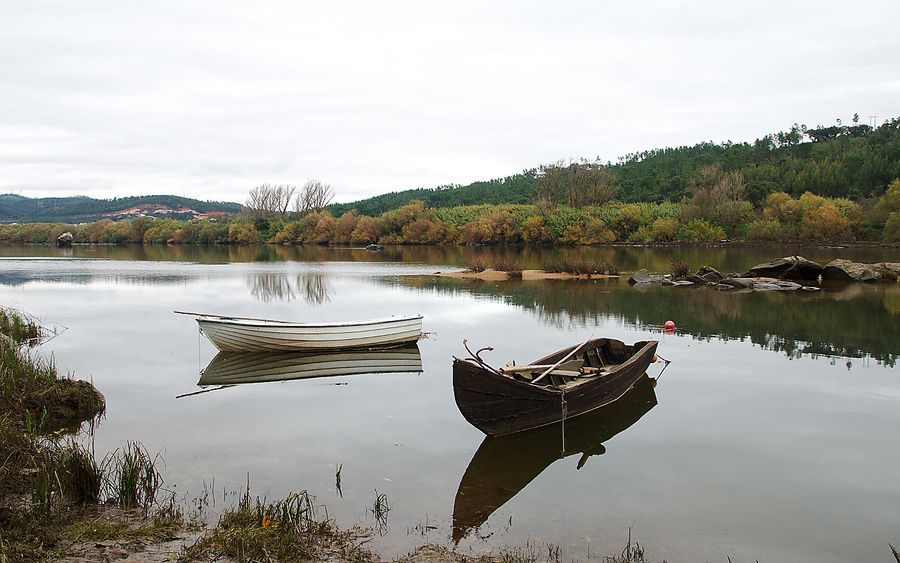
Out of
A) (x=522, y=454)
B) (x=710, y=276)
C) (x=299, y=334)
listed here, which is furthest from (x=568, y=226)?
(x=522, y=454)

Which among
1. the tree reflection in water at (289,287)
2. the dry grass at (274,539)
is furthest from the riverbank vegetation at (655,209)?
the dry grass at (274,539)

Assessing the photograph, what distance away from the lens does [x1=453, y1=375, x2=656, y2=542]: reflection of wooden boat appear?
306 inches

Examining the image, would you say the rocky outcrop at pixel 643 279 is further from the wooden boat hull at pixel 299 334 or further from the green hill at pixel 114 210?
the green hill at pixel 114 210

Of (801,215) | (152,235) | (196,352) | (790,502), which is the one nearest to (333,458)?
(790,502)

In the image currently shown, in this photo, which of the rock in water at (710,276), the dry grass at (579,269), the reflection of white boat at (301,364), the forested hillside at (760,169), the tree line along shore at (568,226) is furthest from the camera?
the forested hillside at (760,169)

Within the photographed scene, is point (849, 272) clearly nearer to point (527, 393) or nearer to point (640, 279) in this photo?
point (640, 279)

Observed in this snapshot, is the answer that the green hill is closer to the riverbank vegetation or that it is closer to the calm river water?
the riverbank vegetation

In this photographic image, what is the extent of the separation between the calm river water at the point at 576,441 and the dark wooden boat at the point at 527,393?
0.35 metres

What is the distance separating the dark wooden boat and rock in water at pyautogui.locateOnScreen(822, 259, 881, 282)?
26899mm

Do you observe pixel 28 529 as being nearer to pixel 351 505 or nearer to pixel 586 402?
pixel 351 505

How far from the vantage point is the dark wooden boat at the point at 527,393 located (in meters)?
9.28

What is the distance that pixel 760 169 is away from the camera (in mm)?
92812

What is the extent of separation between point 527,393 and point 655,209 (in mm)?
75849

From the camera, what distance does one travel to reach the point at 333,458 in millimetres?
9211
